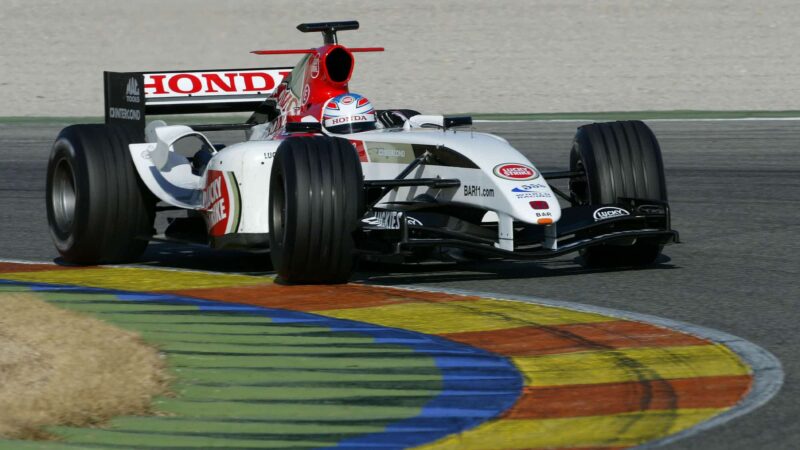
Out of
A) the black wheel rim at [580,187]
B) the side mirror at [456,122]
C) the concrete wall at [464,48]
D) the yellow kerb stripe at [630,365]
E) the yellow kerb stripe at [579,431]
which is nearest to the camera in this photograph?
the yellow kerb stripe at [579,431]

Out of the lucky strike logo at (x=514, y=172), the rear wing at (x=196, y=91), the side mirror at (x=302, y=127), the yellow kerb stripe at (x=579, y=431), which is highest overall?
the rear wing at (x=196, y=91)

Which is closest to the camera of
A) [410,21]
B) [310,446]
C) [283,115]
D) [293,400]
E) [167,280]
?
[310,446]

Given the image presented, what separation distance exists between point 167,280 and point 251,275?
1.71ft

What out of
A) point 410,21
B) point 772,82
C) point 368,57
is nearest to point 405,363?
point 772,82

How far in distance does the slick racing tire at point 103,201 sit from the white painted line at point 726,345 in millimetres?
2126

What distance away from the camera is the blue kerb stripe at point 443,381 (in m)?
5.22

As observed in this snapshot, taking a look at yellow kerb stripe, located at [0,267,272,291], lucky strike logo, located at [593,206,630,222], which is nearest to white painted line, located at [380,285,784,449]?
lucky strike logo, located at [593,206,630,222]

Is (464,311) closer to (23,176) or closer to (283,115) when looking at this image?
(283,115)

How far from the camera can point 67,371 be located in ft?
19.4

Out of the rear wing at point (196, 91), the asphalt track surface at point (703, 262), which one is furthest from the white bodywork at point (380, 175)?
the rear wing at point (196, 91)

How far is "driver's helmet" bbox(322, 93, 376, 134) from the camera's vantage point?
9844mm

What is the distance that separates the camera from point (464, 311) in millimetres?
7781

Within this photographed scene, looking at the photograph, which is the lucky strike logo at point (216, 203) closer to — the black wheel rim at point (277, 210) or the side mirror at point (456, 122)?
the black wheel rim at point (277, 210)

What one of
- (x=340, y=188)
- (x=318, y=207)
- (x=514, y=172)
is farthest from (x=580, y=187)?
Answer: (x=318, y=207)
